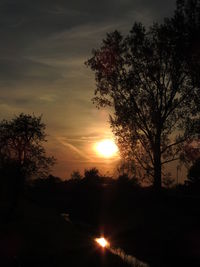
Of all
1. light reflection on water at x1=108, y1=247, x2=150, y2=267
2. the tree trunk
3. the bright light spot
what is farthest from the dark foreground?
the tree trunk

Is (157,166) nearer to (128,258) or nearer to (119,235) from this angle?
(119,235)

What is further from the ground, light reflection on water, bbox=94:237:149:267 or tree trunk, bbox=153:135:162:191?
tree trunk, bbox=153:135:162:191

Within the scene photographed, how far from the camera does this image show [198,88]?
40.8 m

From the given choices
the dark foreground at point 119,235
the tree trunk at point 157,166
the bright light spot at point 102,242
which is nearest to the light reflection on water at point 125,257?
the bright light spot at point 102,242

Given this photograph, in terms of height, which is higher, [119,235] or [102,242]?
[119,235]

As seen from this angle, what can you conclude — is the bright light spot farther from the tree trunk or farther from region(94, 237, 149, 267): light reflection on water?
the tree trunk

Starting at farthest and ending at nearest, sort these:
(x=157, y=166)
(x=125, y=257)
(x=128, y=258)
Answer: (x=157, y=166) → (x=125, y=257) → (x=128, y=258)

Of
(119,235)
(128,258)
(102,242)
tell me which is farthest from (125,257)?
(119,235)

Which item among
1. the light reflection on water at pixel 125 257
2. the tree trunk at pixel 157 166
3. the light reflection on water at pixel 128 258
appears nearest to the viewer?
the light reflection on water at pixel 128 258

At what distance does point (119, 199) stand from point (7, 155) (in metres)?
15.1

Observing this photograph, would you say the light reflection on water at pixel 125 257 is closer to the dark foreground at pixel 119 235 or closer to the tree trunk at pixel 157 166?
the dark foreground at pixel 119 235

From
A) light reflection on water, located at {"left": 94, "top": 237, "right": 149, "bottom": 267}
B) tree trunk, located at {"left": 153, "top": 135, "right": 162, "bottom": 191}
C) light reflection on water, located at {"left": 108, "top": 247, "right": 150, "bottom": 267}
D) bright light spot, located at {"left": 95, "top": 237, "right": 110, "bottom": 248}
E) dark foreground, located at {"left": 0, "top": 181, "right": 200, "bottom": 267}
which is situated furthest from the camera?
tree trunk, located at {"left": 153, "top": 135, "right": 162, "bottom": 191}

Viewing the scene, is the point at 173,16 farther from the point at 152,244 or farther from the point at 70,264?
the point at 70,264

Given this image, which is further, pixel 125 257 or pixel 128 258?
pixel 125 257
